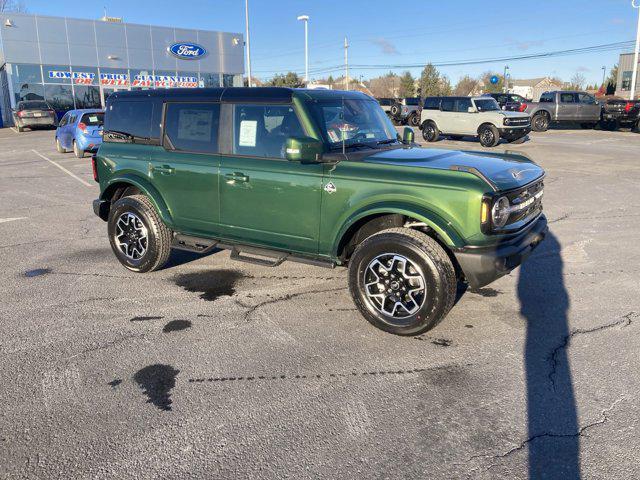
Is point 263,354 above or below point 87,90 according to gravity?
below

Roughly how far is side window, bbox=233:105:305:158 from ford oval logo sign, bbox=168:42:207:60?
38.5m

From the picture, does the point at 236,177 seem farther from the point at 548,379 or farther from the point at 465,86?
the point at 465,86

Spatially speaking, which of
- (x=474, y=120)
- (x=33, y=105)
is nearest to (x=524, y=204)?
(x=474, y=120)

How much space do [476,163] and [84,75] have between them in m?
38.4

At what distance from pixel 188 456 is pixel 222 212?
2.71 m

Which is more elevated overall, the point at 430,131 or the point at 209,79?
the point at 209,79

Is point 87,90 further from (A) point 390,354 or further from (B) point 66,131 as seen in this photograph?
(A) point 390,354

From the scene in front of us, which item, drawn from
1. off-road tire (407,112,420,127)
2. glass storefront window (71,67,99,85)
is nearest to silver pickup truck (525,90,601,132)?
off-road tire (407,112,420,127)

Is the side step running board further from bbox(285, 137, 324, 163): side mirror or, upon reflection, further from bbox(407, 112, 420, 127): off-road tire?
bbox(407, 112, 420, 127): off-road tire

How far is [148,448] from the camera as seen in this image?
9.43 feet

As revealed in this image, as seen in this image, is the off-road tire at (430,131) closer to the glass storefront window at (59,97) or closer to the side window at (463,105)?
the side window at (463,105)

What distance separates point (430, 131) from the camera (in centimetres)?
2158

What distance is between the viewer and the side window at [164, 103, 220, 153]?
5.13 m

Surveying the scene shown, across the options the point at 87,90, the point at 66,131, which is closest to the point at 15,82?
the point at 87,90
